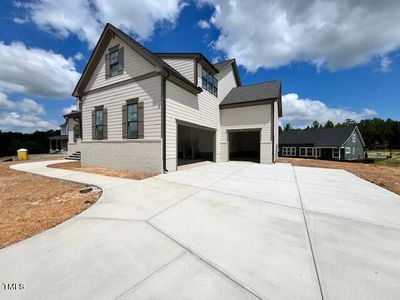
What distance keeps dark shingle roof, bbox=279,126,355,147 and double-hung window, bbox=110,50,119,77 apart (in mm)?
29997

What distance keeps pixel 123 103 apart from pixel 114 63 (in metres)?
2.66

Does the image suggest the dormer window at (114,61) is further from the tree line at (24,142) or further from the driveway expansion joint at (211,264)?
the tree line at (24,142)

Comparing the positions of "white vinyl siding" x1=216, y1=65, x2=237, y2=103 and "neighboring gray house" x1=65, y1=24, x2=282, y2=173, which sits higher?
"white vinyl siding" x1=216, y1=65, x2=237, y2=103

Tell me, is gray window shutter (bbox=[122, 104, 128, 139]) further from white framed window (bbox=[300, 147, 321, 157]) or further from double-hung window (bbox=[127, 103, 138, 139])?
white framed window (bbox=[300, 147, 321, 157])

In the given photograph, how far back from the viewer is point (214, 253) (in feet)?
8.57

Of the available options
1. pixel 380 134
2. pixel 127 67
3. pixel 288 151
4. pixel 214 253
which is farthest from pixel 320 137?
pixel 380 134

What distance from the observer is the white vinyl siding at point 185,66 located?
11891 millimetres

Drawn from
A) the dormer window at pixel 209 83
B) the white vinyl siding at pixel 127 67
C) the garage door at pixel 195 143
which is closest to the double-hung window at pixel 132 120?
the white vinyl siding at pixel 127 67

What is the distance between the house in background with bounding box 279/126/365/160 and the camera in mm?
27914

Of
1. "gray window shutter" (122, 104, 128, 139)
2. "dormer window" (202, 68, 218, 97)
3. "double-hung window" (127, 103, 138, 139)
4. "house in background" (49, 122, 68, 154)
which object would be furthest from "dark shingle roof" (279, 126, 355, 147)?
"house in background" (49, 122, 68, 154)

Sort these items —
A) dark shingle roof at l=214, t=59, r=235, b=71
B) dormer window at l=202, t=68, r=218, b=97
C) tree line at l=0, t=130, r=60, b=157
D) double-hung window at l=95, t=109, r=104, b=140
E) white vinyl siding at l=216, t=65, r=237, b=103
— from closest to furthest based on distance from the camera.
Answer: double-hung window at l=95, t=109, r=104, b=140 < dormer window at l=202, t=68, r=218, b=97 < white vinyl siding at l=216, t=65, r=237, b=103 < dark shingle roof at l=214, t=59, r=235, b=71 < tree line at l=0, t=130, r=60, b=157

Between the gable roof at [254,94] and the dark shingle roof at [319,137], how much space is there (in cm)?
1783

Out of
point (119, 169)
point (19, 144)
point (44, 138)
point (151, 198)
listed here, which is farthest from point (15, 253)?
point (44, 138)

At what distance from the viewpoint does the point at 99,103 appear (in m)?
11.7
